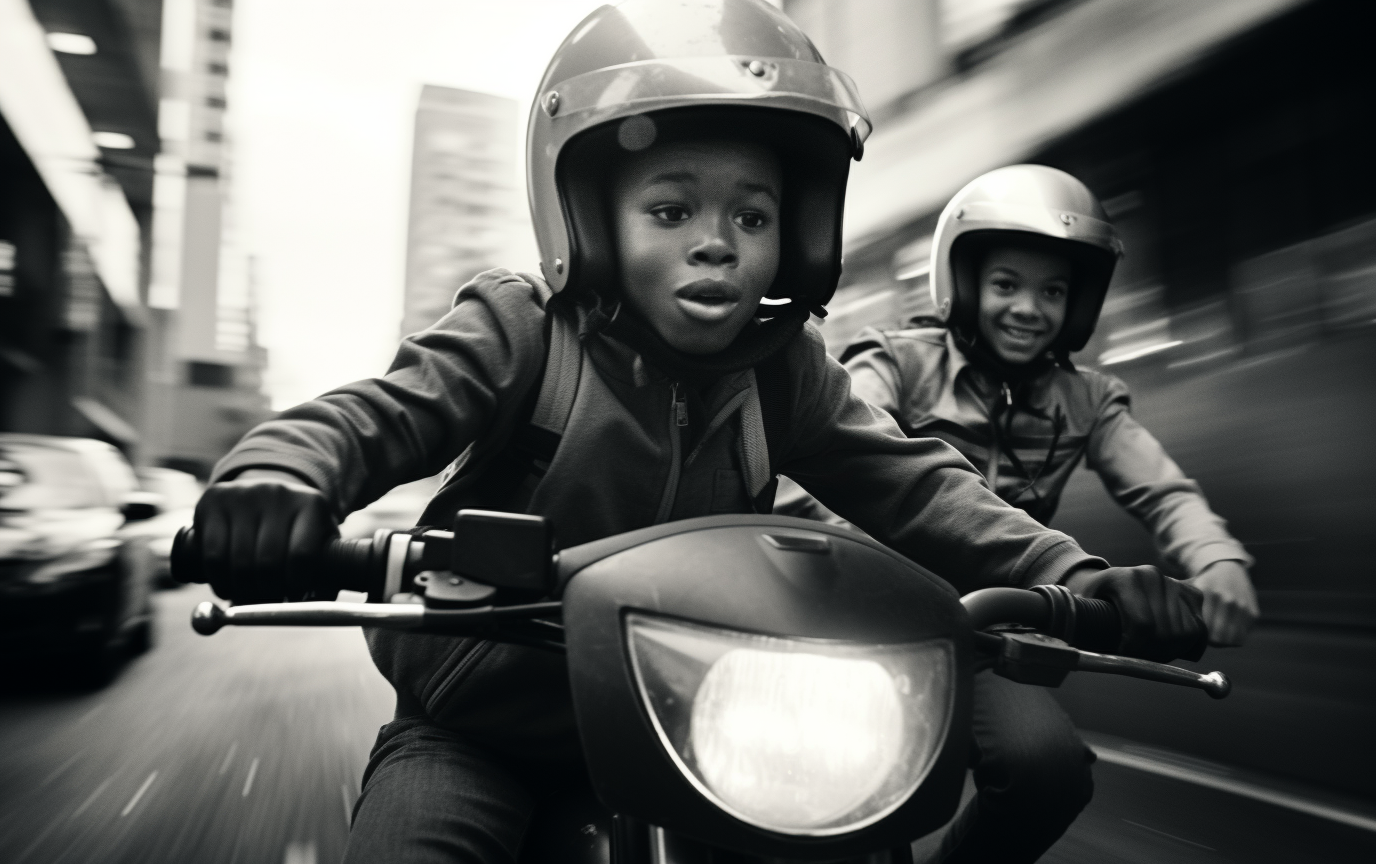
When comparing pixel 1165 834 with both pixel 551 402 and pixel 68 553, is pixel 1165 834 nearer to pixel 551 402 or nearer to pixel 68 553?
pixel 551 402

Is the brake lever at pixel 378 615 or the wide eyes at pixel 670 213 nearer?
the brake lever at pixel 378 615

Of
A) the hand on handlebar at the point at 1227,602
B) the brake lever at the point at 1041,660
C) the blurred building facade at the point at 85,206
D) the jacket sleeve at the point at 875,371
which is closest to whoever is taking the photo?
the brake lever at the point at 1041,660

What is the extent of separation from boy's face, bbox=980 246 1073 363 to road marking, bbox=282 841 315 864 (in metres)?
2.37

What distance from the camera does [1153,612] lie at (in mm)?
1303

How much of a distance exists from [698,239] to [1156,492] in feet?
5.35

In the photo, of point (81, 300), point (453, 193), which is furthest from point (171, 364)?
point (81, 300)

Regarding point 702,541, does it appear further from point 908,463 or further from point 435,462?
point 908,463

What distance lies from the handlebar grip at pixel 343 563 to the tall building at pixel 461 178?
56.3 m

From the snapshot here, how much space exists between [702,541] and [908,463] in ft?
3.06

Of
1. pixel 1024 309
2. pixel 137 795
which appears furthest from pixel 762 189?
pixel 137 795

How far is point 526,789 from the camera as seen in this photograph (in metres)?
1.48

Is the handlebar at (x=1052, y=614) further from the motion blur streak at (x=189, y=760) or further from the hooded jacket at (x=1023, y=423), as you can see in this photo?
the motion blur streak at (x=189, y=760)

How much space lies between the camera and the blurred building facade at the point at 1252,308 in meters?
3.68

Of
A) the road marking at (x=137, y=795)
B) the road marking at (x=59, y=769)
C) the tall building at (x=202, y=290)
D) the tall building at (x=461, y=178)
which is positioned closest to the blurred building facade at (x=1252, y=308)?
the road marking at (x=137, y=795)
